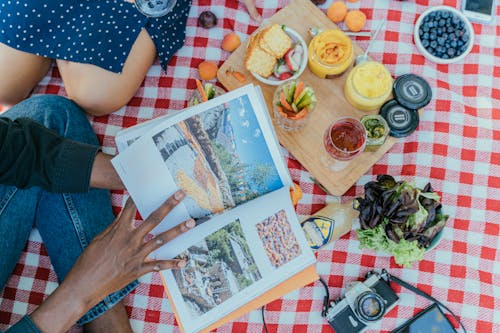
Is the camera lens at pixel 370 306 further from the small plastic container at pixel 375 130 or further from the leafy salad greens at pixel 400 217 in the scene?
the small plastic container at pixel 375 130

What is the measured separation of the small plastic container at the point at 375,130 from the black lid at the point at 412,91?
0.08 meters

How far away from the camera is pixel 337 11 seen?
1.18 m

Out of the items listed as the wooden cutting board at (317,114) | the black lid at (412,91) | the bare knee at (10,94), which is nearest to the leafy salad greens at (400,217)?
the wooden cutting board at (317,114)

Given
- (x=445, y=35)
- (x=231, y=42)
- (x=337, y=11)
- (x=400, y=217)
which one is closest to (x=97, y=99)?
(x=231, y=42)

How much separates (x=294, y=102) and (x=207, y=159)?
24cm

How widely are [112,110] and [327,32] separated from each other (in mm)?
542

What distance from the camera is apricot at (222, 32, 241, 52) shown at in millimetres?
1184

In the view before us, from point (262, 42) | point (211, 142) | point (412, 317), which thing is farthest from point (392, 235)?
point (262, 42)

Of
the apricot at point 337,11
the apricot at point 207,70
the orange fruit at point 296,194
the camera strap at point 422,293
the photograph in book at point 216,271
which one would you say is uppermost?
the apricot at point 337,11

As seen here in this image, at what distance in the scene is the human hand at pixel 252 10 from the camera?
1191 mm

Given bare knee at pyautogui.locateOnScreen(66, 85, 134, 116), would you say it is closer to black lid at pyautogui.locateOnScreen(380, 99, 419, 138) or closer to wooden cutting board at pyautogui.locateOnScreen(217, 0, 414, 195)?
wooden cutting board at pyautogui.locateOnScreen(217, 0, 414, 195)

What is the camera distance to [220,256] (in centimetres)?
97

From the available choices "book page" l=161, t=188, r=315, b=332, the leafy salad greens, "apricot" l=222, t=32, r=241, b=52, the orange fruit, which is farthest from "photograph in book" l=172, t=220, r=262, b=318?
"apricot" l=222, t=32, r=241, b=52

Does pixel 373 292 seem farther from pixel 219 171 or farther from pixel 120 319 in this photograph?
pixel 120 319
